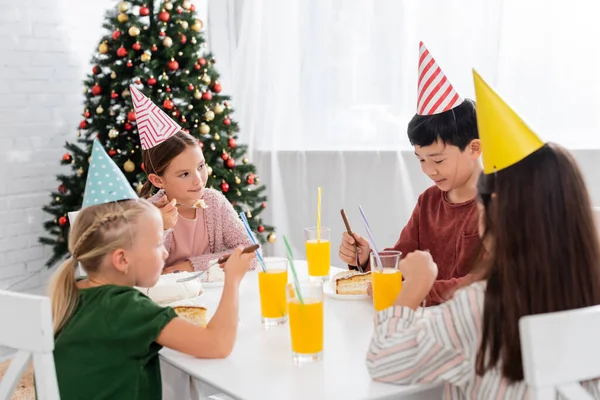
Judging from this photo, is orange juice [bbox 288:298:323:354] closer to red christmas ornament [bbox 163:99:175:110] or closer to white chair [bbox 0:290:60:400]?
white chair [bbox 0:290:60:400]

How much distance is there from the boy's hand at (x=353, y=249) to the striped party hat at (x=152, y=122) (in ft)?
2.55

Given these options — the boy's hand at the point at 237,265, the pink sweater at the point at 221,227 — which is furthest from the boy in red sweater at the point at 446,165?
the pink sweater at the point at 221,227

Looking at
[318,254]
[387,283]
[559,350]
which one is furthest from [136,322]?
[559,350]

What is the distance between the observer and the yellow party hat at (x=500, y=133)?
3.86 feet

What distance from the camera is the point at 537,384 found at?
38.5 inches

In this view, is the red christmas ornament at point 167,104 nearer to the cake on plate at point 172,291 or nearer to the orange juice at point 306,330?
the cake on plate at point 172,291

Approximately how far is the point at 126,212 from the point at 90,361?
0.33 meters

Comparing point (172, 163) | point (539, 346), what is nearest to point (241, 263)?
point (539, 346)

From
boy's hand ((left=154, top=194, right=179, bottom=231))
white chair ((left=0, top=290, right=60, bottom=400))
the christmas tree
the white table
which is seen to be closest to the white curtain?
the christmas tree

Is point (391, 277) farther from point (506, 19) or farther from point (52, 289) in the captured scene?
point (506, 19)

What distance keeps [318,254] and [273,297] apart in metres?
0.38

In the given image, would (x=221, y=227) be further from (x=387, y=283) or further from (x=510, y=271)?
(x=510, y=271)

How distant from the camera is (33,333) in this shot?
1.25m

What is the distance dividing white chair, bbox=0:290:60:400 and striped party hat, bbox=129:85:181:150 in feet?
4.00
